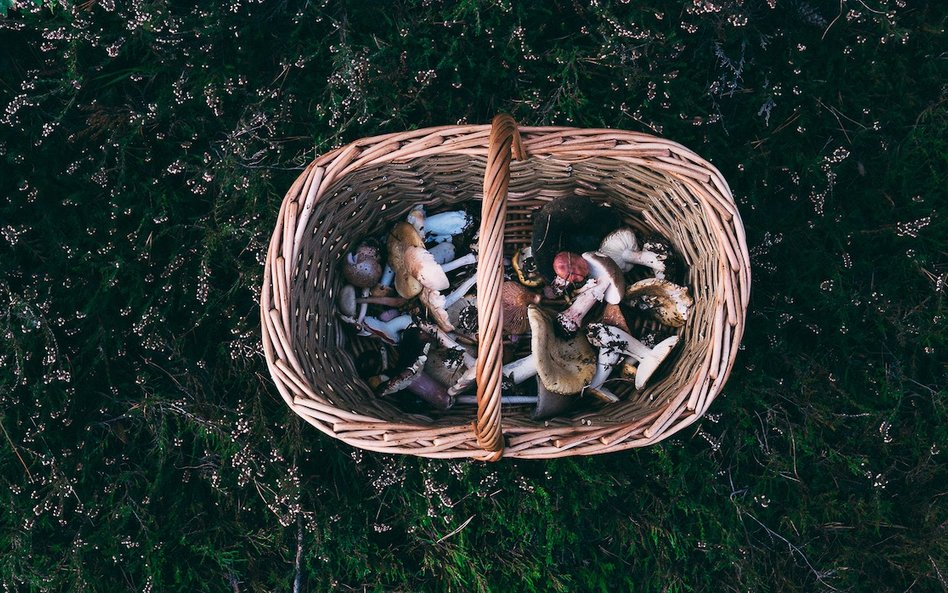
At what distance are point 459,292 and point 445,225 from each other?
323 millimetres

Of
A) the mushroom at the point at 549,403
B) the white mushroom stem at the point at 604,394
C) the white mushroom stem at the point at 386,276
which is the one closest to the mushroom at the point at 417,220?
the white mushroom stem at the point at 386,276

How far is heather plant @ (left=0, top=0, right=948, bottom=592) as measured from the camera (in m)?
3.50

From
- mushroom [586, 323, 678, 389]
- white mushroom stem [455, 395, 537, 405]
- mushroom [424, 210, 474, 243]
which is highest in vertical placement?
mushroom [424, 210, 474, 243]

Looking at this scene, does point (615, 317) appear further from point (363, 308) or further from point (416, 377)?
point (363, 308)

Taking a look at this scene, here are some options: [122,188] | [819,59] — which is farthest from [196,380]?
[819,59]

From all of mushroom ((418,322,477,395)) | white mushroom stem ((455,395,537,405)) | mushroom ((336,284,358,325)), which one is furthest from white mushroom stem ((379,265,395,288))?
white mushroom stem ((455,395,537,405))

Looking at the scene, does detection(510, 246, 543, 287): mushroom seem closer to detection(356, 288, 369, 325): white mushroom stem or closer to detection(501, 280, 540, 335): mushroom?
detection(501, 280, 540, 335): mushroom

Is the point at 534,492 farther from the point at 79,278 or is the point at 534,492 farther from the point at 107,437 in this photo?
the point at 79,278

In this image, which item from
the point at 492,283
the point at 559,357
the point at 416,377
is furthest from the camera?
the point at 416,377

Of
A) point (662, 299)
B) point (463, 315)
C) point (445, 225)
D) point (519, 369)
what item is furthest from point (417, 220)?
point (662, 299)

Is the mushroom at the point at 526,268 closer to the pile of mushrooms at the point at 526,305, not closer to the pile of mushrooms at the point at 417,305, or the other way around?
the pile of mushrooms at the point at 526,305

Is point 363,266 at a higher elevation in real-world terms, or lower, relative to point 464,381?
higher

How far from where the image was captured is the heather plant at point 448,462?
3504mm

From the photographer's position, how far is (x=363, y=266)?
3.27 metres
